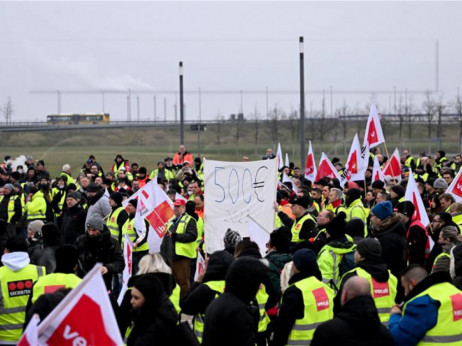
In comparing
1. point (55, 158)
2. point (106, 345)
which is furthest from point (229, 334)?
point (55, 158)

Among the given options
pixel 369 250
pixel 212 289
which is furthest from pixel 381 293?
pixel 212 289

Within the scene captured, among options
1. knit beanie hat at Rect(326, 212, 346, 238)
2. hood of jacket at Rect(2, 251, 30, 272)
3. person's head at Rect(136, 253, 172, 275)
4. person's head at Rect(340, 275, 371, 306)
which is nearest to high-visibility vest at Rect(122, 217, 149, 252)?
knit beanie hat at Rect(326, 212, 346, 238)

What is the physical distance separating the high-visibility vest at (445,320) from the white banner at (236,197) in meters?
6.05

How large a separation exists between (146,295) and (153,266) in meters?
0.93

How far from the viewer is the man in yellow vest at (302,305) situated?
6912 millimetres

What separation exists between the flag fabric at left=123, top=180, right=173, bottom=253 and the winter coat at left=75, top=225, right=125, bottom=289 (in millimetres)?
2590

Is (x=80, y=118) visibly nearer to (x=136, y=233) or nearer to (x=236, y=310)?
(x=136, y=233)

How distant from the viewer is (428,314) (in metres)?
6.10

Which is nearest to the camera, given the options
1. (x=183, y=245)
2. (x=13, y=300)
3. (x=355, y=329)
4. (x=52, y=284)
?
(x=355, y=329)

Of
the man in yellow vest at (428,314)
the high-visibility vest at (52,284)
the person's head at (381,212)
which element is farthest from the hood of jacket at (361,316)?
the person's head at (381,212)

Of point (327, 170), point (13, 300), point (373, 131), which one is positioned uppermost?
point (373, 131)

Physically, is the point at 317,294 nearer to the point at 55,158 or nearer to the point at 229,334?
the point at 229,334

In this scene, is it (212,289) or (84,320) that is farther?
(212,289)

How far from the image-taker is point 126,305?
6910 mm
